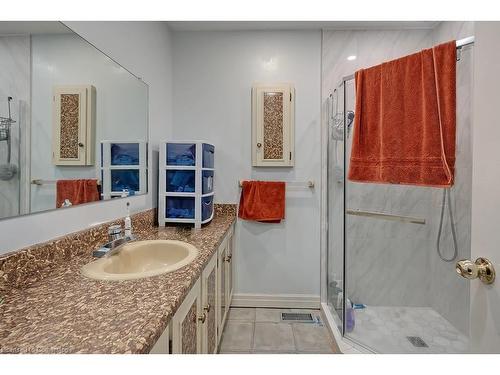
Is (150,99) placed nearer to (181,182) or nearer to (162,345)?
(181,182)

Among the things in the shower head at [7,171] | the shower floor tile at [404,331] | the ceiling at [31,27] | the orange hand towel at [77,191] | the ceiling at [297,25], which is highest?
the ceiling at [297,25]

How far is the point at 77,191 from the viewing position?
1108 mm

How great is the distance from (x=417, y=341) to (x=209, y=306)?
1.52m

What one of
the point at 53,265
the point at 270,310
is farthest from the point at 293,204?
the point at 53,265

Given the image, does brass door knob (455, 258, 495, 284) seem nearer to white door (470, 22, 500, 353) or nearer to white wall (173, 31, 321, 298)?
white door (470, 22, 500, 353)

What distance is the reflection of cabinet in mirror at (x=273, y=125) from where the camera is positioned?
209cm

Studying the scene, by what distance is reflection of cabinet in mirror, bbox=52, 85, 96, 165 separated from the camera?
99 cm

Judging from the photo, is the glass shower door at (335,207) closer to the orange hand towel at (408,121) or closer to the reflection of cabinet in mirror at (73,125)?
the orange hand towel at (408,121)

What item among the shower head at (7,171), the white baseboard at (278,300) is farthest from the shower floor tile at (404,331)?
the shower head at (7,171)

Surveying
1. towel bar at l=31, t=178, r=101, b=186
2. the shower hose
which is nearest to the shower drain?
the shower hose

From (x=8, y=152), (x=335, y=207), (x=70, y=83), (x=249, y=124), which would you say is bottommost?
(x=335, y=207)

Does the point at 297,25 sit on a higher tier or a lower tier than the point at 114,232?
higher

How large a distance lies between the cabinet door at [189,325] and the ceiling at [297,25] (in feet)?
6.86

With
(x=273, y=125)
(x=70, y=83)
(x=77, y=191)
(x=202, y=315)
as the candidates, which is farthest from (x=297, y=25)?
Answer: (x=202, y=315)
